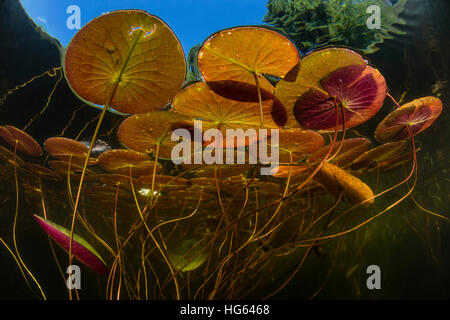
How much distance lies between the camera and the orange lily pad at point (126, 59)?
108 centimetres

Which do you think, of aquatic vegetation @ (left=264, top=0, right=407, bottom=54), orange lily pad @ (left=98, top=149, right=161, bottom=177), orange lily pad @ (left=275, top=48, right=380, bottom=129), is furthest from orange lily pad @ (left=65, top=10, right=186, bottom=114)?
orange lily pad @ (left=98, top=149, right=161, bottom=177)

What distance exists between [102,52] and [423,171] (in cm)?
628

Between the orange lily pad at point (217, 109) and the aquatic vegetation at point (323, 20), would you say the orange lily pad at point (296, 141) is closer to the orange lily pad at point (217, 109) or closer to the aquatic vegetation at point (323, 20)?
the orange lily pad at point (217, 109)

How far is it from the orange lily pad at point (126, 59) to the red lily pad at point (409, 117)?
193cm

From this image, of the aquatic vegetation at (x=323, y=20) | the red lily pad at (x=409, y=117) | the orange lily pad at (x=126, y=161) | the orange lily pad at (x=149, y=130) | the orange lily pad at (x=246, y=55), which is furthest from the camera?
the orange lily pad at (x=126, y=161)

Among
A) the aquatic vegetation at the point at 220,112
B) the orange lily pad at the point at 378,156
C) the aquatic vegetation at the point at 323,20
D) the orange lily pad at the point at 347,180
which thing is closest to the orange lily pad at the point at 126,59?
the aquatic vegetation at the point at 220,112

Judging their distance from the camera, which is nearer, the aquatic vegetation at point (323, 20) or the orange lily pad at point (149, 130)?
the aquatic vegetation at point (323, 20)

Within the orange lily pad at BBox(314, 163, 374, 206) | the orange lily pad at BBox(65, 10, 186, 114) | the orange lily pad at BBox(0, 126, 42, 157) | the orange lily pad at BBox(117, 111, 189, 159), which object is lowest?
the orange lily pad at BBox(314, 163, 374, 206)

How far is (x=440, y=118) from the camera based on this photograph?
2912 mm

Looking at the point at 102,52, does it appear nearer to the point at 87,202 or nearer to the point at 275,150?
the point at 275,150

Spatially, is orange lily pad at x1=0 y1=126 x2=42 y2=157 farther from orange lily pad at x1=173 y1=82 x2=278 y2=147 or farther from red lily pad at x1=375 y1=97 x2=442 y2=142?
red lily pad at x1=375 y1=97 x2=442 y2=142

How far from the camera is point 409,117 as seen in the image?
225 cm

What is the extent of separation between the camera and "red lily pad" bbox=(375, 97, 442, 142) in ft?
6.87

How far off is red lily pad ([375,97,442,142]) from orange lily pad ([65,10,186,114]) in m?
1.93
